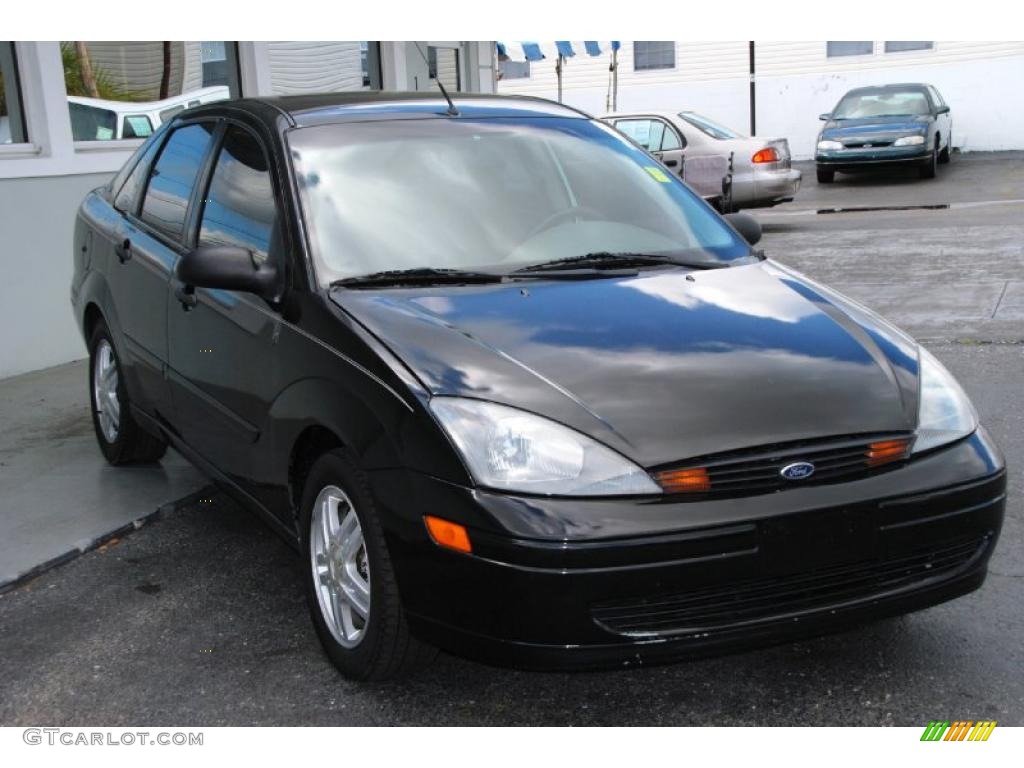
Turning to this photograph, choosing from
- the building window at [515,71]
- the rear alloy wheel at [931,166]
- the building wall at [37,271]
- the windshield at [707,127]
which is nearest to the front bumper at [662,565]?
the building wall at [37,271]

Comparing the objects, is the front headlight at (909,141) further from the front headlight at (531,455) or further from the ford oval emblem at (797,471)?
the front headlight at (531,455)

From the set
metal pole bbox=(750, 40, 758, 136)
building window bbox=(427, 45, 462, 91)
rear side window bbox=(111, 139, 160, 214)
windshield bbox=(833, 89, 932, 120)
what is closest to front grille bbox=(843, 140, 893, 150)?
windshield bbox=(833, 89, 932, 120)

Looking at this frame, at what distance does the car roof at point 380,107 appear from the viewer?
14.3ft

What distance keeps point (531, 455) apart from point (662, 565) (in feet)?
1.35

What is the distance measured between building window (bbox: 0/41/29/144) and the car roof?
11.2ft

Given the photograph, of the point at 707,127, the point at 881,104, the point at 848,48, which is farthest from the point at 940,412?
the point at 848,48

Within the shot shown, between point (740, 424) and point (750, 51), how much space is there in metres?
26.7

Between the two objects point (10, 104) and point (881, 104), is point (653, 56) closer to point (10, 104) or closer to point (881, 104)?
point (881, 104)

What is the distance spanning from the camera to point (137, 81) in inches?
354
